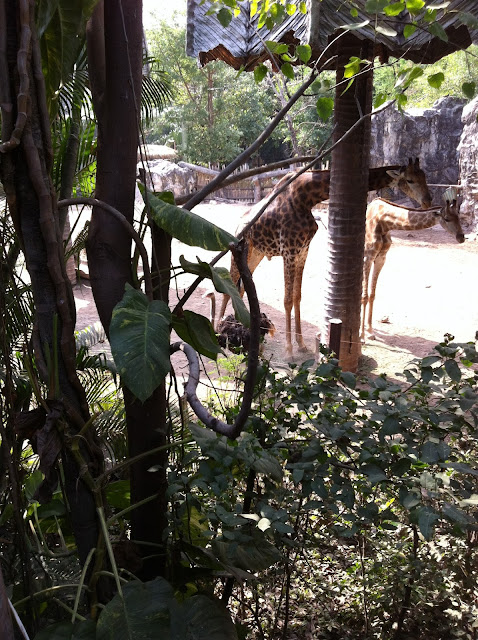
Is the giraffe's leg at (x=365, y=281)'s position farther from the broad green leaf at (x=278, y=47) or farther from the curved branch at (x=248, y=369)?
the curved branch at (x=248, y=369)

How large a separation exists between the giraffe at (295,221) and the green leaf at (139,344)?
Answer: 408 centimetres

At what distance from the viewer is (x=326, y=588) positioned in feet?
6.35

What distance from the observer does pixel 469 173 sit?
12023mm

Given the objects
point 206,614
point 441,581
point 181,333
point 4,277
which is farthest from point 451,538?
point 4,277

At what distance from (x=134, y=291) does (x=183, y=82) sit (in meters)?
16.2

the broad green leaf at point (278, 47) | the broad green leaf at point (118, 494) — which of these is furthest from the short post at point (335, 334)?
the broad green leaf at point (118, 494)

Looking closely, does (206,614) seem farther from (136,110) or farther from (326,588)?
(136,110)

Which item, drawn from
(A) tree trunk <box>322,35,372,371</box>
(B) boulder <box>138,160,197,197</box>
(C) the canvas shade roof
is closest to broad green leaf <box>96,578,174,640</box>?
(C) the canvas shade roof

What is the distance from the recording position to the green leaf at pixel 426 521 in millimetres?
1199

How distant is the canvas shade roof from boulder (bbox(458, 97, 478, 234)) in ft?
27.6

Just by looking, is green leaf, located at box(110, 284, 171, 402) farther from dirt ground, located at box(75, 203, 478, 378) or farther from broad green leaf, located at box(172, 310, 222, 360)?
dirt ground, located at box(75, 203, 478, 378)

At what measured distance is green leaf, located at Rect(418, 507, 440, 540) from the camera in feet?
3.93

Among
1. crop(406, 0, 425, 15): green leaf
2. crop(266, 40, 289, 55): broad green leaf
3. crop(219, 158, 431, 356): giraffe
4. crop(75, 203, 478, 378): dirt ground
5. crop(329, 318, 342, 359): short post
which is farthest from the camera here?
crop(75, 203, 478, 378): dirt ground

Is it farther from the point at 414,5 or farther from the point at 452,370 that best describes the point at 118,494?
the point at 414,5
